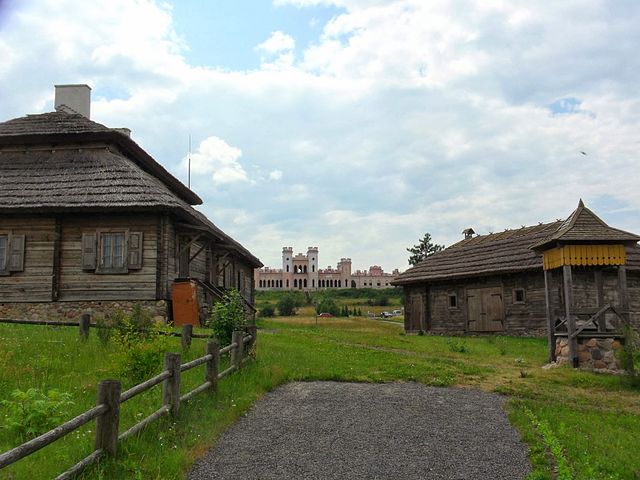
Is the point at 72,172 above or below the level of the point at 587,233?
above

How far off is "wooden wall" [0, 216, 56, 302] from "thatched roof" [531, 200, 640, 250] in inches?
556

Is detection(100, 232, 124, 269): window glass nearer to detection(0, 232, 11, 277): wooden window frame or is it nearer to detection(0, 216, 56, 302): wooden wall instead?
detection(0, 216, 56, 302): wooden wall

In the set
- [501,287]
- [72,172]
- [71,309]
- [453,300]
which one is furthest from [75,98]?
[501,287]

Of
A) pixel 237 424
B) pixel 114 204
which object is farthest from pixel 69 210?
pixel 237 424

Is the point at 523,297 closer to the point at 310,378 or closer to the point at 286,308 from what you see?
the point at 310,378

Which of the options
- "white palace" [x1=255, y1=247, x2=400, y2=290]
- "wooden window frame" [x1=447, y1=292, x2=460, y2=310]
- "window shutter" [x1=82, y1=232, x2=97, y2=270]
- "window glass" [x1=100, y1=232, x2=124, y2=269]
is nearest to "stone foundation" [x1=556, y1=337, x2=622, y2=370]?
"wooden window frame" [x1=447, y1=292, x2=460, y2=310]

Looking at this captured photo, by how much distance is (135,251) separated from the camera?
17000 millimetres

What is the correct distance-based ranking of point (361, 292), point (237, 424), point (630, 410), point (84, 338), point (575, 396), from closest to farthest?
point (237, 424), point (630, 410), point (575, 396), point (84, 338), point (361, 292)

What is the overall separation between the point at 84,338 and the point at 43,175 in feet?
28.6

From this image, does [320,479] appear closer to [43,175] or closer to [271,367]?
[271,367]

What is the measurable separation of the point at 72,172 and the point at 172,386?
1329 cm

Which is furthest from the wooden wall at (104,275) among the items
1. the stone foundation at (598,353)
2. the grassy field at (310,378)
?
the stone foundation at (598,353)

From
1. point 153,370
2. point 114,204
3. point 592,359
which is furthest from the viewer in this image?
point 114,204

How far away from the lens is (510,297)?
A: 2350 cm
